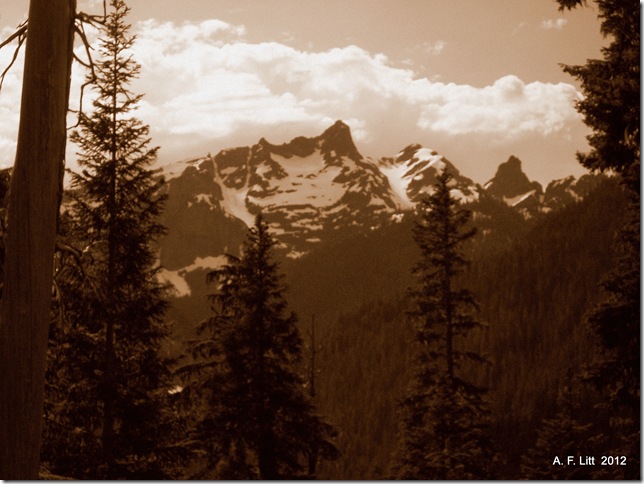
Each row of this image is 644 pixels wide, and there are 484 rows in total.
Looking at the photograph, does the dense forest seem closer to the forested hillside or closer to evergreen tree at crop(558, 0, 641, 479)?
evergreen tree at crop(558, 0, 641, 479)

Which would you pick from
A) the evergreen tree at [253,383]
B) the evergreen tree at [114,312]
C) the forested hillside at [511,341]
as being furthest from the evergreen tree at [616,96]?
the forested hillside at [511,341]

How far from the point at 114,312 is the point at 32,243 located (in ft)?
27.7

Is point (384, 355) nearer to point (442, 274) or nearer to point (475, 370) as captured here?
point (475, 370)

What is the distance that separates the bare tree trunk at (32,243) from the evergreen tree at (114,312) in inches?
279

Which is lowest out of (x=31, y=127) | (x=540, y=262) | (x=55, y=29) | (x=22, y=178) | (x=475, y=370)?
(x=475, y=370)

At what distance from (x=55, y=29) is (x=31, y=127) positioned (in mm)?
833

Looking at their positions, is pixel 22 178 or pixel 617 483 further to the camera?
pixel 617 483

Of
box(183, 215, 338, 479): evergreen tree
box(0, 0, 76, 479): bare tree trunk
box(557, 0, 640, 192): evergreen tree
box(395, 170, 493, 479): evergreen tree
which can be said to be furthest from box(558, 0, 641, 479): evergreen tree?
box(183, 215, 338, 479): evergreen tree

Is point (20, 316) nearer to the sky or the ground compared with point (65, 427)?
nearer to the sky

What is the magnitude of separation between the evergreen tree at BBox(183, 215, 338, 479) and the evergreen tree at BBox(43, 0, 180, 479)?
196cm

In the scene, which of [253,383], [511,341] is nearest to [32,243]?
[253,383]

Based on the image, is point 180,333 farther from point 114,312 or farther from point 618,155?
point 618,155

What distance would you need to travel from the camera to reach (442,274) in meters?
17.8

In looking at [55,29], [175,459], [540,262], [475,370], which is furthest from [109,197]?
[540,262]
